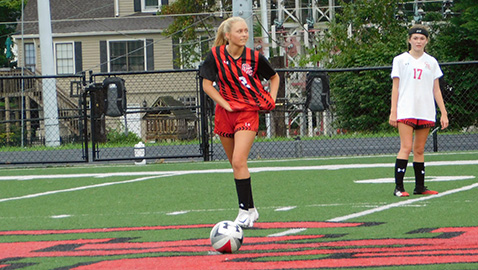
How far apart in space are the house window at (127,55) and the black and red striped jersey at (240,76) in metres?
32.8

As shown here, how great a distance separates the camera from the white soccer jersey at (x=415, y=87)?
8.32 metres

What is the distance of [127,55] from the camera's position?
129ft

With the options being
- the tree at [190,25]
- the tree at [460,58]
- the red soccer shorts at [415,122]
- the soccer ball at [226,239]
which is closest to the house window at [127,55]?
the tree at [190,25]

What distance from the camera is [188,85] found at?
38656 mm

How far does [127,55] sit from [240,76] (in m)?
33.3

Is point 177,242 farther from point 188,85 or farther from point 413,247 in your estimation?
point 188,85

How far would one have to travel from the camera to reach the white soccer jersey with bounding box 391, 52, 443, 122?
27.3 ft

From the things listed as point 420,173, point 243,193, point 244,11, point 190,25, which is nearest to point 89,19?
point 190,25

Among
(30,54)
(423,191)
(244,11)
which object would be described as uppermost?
(244,11)

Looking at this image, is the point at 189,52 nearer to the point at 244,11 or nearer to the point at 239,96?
the point at 244,11

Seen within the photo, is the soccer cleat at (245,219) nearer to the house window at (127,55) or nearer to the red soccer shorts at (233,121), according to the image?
the red soccer shorts at (233,121)

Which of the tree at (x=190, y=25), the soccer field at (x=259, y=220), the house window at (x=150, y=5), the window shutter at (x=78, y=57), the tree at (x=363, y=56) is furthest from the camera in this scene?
the house window at (x=150, y=5)

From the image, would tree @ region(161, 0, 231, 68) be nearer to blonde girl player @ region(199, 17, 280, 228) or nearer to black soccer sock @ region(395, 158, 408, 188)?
black soccer sock @ region(395, 158, 408, 188)

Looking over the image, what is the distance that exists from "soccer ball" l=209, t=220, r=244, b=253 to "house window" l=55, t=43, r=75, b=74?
1419 inches
